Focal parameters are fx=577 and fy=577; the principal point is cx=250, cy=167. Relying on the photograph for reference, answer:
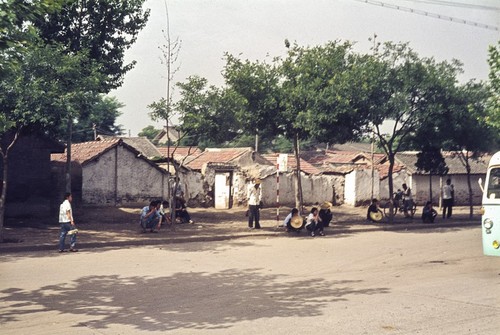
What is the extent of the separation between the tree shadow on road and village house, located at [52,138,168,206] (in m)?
19.2

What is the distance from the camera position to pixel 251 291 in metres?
10.5

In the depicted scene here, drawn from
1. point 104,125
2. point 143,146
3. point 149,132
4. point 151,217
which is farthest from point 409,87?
point 149,132

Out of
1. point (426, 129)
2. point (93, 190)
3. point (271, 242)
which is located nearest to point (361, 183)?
point (426, 129)

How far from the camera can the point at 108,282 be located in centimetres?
1122

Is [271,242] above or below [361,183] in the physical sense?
below

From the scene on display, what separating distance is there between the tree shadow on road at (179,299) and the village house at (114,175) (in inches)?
755

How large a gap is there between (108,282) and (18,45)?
4.82m

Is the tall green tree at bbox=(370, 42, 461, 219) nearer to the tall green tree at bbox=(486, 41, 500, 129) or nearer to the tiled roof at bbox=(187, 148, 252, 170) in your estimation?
the tall green tree at bbox=(486, 41, 500, 129)

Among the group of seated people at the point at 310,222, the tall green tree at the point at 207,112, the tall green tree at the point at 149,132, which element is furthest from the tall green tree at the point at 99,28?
the tall green tree at the point at 149,132

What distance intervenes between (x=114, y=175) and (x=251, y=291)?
22152mm

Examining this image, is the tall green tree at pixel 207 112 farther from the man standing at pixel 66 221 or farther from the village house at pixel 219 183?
the village house at pixel 219 183

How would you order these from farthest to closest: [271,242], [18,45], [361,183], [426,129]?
[361,183] < [426,129] < [271,242] < [18,45]

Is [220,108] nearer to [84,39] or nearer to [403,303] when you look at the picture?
[84,39]

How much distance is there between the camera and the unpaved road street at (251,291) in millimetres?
8016
